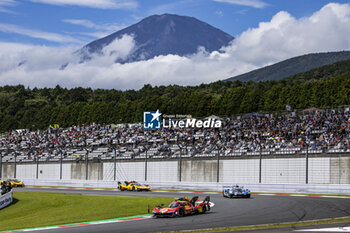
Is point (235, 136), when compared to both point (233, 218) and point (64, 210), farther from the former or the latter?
point (233, 218)

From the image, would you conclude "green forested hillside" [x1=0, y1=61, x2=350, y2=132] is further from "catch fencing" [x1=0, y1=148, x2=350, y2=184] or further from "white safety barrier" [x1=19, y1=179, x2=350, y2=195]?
"white safety barrier" [x1=19, y1=179, x2=350, y2=195]

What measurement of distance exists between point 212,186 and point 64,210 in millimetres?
16209

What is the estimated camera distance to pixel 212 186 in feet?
139

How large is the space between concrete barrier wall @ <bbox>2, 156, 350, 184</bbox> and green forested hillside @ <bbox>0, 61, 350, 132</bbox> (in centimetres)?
3224

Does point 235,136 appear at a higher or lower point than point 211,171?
higher

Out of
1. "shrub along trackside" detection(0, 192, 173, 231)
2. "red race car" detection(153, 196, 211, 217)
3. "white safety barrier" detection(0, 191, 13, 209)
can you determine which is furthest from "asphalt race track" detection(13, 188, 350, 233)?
"white safety barrier" detection(0, 191, 13, 209)

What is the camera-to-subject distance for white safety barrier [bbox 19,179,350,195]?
1369 inches

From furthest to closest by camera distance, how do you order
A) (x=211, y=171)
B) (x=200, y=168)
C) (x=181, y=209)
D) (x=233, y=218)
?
(x=200, y=168) → (x=211, y=171) → (x=181, y=209) → (x=233, y=218)

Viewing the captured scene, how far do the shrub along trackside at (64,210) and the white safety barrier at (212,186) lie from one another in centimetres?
1003

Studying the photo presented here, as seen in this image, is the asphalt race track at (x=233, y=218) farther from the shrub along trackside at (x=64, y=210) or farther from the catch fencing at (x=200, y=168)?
the catch fencing at (x=200, y=168)

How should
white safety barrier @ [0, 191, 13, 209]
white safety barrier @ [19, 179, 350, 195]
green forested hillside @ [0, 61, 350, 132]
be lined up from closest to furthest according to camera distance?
white safety barrier @ [0, 191, 13, 209] → white safety barrier @ [19, 179, 350, 195] → green forested hillside @ [0, 61, 350, 132]

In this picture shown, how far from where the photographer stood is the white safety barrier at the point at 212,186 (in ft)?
114

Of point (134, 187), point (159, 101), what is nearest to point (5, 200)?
point (134, 187)

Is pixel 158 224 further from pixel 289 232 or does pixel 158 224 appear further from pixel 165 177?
pixel 165 177
